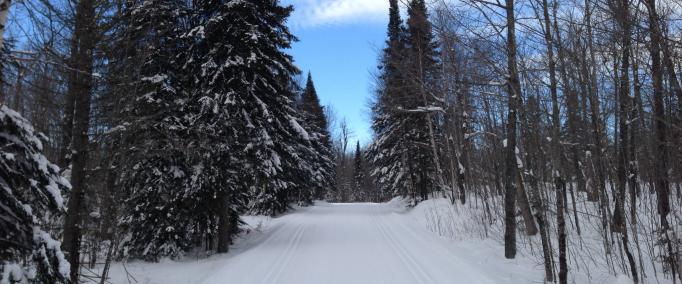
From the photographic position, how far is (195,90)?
11727 mm

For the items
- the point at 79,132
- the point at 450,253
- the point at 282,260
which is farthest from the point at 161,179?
the point at 450,253

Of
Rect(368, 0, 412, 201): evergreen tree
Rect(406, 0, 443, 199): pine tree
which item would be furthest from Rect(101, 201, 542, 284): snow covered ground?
Rect(368, 0, 412, 201): evergreen tree

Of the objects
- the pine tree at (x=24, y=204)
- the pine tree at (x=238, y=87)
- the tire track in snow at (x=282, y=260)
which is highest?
the pine tree at (x=238, y=87)

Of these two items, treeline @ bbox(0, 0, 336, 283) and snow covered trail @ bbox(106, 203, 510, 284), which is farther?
snow covered trail @ bbox(106, 203, 510, 284)

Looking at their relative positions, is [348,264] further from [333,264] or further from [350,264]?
[333,264]

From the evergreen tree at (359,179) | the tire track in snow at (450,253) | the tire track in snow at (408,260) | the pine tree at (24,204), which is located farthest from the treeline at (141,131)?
the evergreen tree at (359,179)

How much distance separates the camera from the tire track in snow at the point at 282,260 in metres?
7.71

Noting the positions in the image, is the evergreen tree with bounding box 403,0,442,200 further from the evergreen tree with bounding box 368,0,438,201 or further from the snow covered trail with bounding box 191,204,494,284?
the snow covered trail with bounding box 191,204,494,284

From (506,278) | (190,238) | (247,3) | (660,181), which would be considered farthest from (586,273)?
(247,3)

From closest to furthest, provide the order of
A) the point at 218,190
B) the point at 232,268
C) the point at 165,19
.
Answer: the point at 232,268 → the point at 165,19 → the point at 218,190

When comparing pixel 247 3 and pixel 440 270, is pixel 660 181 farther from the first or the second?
pixel 247 3

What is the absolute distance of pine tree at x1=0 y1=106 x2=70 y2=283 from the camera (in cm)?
338

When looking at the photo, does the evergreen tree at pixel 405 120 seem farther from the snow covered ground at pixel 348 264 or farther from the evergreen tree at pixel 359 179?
the evergreen tree at pixel 359 179

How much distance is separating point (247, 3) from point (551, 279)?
33.3 ft
